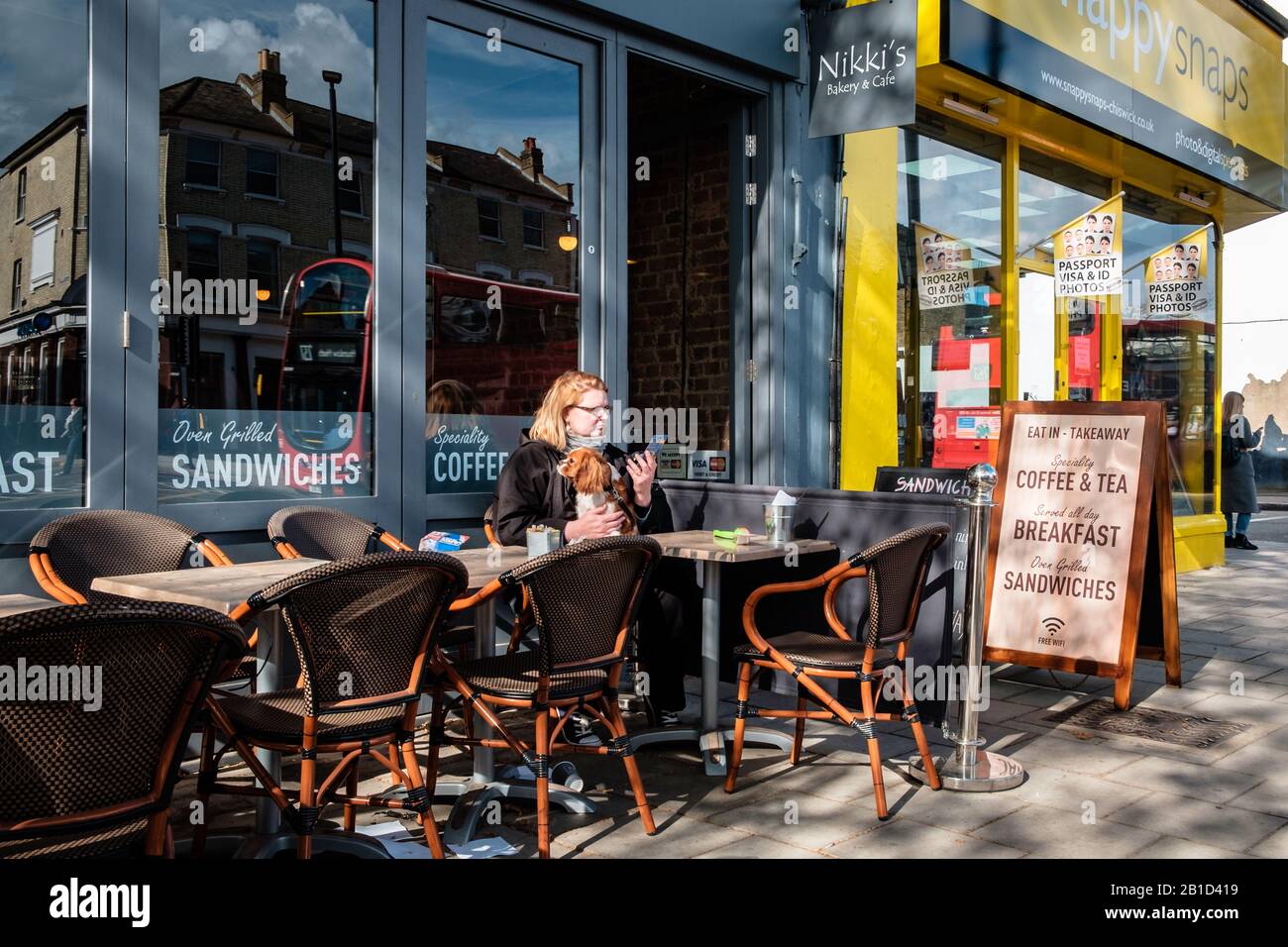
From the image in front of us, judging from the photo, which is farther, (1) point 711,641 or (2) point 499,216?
(2) point 499,216

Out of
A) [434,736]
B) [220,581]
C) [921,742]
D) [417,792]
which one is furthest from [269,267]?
[921,742]

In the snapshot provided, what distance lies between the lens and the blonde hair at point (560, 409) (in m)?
4.90

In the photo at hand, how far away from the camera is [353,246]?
5.17 m

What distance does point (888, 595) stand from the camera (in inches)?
161

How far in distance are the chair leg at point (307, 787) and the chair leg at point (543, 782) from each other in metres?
0.69

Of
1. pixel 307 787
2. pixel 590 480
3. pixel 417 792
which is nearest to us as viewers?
pixel 307 787

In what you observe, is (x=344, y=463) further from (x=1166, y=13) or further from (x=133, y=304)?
(x=1166, y=13)

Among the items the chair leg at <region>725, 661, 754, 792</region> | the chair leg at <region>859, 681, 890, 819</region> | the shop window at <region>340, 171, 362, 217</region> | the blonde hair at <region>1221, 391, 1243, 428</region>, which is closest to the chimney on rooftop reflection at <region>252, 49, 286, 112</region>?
the shop window at <region>340, 171, 362, 217</region>

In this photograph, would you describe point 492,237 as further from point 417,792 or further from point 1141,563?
point 1141,563

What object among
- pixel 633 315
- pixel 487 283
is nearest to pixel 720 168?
pixel 633 315

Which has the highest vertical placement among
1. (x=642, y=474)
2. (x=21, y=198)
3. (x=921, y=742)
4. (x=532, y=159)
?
(x=532, y=159)

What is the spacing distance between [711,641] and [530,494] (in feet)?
3.23

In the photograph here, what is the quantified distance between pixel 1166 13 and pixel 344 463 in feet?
28.5
